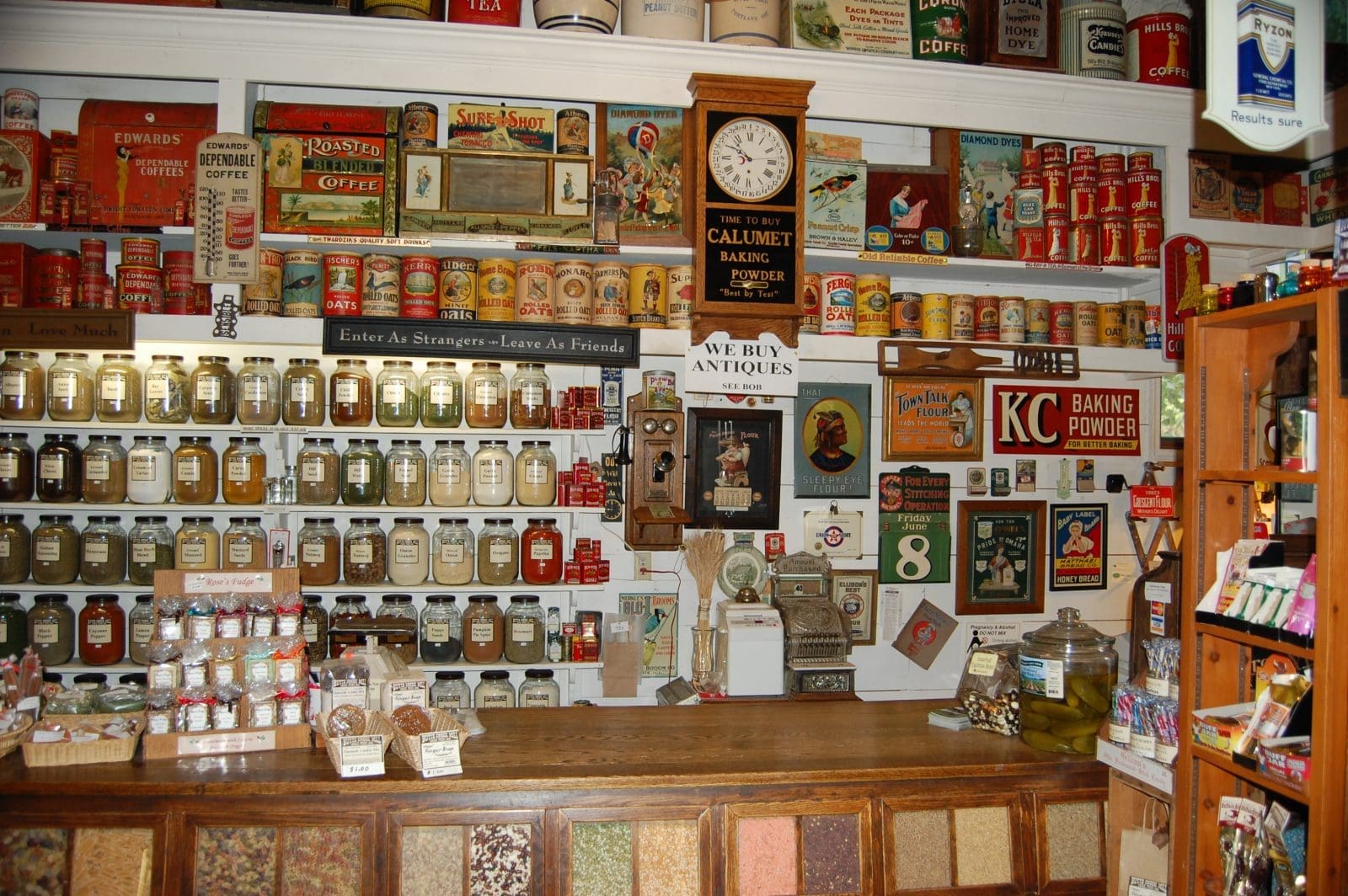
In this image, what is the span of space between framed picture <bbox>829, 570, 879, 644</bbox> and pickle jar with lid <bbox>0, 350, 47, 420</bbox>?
2.99m

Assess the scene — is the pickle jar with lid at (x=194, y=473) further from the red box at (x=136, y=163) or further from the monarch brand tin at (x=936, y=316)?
the monarch brand tin at (x=936, y=316)

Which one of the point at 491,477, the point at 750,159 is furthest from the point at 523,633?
the point at 750,159

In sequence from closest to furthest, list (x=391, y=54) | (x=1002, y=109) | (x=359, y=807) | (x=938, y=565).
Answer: (x=359, y=807) → (x=391, y=54) → (x=1002, y=109) → (x=938, y=565)

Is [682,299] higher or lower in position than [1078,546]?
higher

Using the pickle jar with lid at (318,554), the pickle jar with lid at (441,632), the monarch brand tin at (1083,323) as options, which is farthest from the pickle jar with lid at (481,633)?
the monarch brand tin at (1083,323)

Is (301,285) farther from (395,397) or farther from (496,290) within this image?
(496,290)

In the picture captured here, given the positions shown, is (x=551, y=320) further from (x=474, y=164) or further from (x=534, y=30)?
(x=534, y=30)

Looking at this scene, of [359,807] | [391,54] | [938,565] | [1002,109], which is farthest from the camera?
[938,565]

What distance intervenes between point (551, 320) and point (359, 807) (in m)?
1.72

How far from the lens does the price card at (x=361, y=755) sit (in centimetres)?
219

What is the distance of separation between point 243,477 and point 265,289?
66 cm

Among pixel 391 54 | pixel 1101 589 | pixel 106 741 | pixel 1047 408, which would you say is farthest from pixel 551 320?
pixel 1101 589

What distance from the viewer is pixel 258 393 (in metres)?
3.12

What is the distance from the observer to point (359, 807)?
85.8 inches
